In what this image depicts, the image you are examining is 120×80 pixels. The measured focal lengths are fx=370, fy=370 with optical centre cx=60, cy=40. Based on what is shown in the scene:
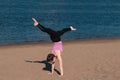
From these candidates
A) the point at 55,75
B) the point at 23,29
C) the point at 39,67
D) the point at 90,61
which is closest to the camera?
the point at 55,75

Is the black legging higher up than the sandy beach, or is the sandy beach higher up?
the black legging

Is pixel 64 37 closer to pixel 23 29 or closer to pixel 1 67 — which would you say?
pixel 23 29

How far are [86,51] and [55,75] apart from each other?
22.4ft

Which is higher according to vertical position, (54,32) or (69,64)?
(54,32)

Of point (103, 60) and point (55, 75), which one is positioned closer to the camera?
point (55, 75)

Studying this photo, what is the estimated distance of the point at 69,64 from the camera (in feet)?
65.3

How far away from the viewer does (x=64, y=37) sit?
34.3m

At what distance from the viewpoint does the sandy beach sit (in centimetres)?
1729

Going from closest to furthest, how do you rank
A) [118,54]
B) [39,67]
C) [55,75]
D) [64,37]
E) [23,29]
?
[55,75], [39,67], [118,54], [64,37], [23,29]

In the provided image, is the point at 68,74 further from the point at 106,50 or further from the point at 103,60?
the point at 106,50

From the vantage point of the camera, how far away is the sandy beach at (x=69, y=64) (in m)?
17.3

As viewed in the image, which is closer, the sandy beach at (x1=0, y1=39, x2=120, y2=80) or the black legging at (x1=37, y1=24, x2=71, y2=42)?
the black legging at (x1=37, y1=24, x2=71, y2=42)

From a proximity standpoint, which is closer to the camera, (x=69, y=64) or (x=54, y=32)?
(x=54, y=32)

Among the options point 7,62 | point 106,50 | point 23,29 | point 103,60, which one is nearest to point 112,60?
point 103,60
